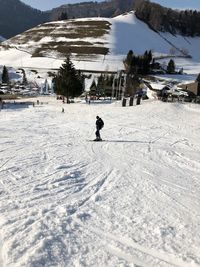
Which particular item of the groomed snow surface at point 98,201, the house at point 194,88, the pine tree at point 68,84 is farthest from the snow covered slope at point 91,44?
the groomed snow surface at point 98,201

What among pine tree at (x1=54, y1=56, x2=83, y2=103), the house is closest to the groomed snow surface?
pine tree at (x1=54, y1=56, x2=83, y2=103)

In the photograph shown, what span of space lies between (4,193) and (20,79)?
106721 mm

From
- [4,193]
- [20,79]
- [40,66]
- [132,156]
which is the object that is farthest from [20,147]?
[40,66]

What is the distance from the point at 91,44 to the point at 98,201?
495 feet

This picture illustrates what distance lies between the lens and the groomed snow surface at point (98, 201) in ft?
34.7

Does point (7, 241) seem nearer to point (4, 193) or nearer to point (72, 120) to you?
point (4, 193)

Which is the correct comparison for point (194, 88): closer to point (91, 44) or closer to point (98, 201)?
point (98, 201)

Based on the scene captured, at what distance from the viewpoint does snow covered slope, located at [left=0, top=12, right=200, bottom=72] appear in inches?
5674

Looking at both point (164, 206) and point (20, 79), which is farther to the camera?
point (20, 79)

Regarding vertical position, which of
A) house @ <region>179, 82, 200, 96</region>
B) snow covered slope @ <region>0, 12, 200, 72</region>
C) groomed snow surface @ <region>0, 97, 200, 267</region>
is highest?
snow covered slope @ <region>0, 12, 200, 72</region>

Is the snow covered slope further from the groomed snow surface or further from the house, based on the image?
the groomed snow surface

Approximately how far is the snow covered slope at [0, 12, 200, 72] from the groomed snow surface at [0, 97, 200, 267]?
336ft

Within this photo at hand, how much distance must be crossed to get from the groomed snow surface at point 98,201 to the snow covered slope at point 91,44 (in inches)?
4038

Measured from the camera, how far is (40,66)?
136125mm
